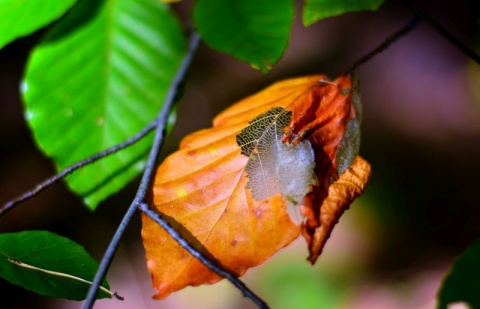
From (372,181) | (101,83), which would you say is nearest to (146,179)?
(101,83)

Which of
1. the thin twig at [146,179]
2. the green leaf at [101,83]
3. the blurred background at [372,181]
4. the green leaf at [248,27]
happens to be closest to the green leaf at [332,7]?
the green leaf at [248,27]

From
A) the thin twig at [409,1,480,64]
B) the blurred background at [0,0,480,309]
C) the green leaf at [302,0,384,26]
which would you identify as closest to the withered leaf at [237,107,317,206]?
the green leaf at [302,0,384,26]

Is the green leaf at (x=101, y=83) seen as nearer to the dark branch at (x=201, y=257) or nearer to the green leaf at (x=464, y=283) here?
the dark branch at (x=201, y=257)

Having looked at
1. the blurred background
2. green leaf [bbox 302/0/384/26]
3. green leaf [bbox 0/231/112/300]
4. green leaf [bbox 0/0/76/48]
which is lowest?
the blurred background

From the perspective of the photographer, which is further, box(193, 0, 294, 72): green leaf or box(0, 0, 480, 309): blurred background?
box(0, 0, 480, 309): blurred background

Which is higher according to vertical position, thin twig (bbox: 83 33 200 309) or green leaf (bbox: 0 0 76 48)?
green leaf (bbox: 0 0 76 48)

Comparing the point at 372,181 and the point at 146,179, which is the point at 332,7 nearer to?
the point at 146,179

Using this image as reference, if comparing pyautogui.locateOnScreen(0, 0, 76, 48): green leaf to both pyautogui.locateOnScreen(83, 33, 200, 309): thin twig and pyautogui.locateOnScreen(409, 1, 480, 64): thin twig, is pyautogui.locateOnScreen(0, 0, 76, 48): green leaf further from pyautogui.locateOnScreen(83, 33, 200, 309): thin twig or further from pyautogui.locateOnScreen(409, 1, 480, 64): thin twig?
pyautogui.locateOnScreen(409, 1, 480, 64): thin twig
